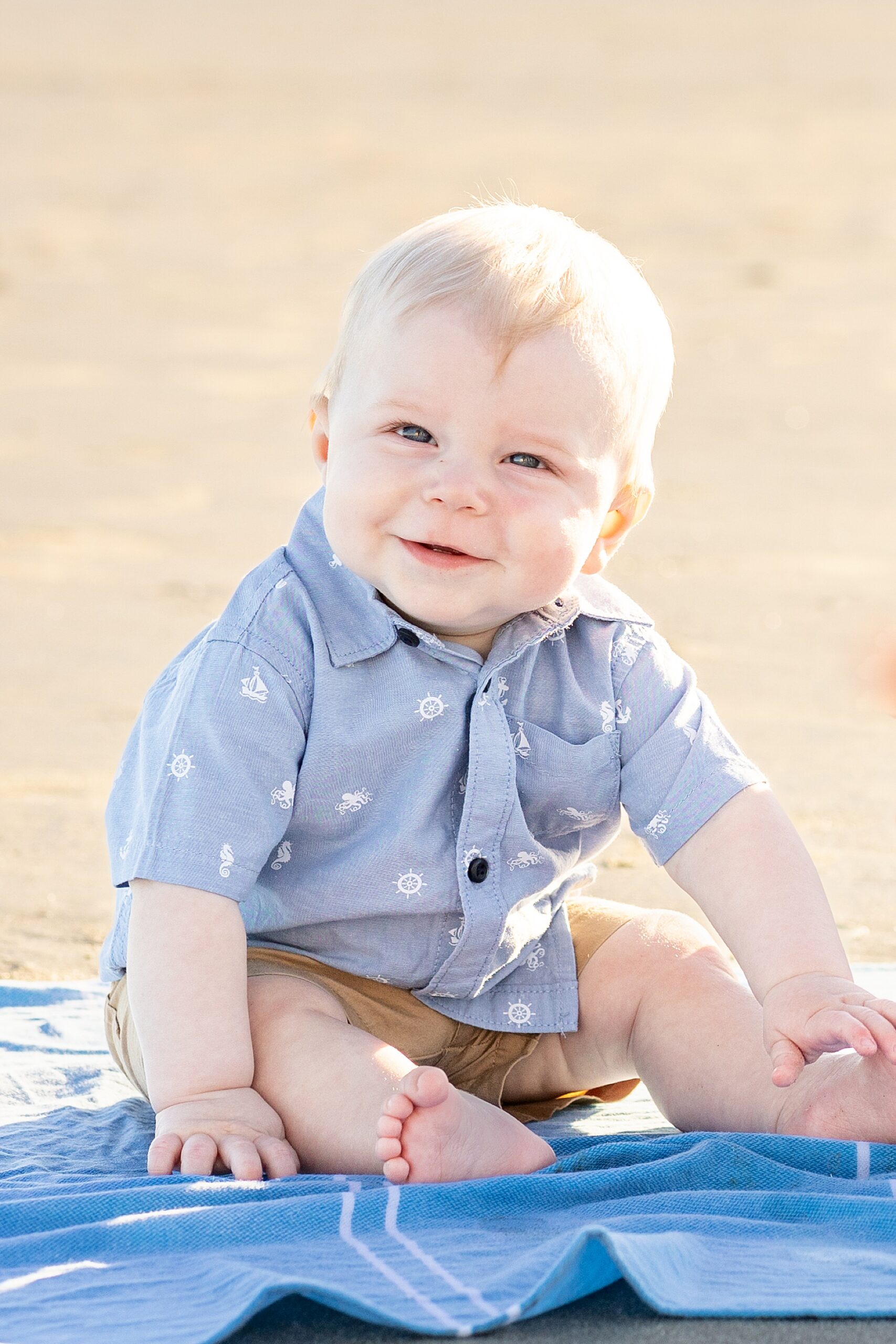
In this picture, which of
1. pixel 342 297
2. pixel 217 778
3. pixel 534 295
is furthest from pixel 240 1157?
pixel 342 297

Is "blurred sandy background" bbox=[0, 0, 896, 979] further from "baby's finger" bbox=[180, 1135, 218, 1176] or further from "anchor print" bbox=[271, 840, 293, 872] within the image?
"baby's finger" bbox=[180, 1135, 218, 1176]

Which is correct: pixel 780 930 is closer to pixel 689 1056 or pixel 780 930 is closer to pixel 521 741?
pixel 689 1056

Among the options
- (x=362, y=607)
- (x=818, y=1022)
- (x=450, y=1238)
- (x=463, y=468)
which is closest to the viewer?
(x=450, y=1238)

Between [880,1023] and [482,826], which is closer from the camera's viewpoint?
[880,1023]

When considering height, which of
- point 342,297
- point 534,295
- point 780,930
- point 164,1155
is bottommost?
point 164,1155

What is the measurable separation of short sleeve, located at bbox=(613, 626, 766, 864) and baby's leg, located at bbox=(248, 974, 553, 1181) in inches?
14.7

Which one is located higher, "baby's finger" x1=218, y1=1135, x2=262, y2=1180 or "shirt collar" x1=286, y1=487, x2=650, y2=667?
"shirt collar" x1=286, y1=487, x2=650, y2=667

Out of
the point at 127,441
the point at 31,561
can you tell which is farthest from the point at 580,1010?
the point at 127,441

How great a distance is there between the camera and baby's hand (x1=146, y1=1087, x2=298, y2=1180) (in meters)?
1.73

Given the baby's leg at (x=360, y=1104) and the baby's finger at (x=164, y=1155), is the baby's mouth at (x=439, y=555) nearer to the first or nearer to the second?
the baby's leg at (x=360, y=1104)

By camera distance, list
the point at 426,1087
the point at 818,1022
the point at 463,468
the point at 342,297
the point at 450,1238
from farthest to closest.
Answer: the point at 342,297, the point at 463,468, the point at 818,1022, the point at 426,1087, the point at 450,1238

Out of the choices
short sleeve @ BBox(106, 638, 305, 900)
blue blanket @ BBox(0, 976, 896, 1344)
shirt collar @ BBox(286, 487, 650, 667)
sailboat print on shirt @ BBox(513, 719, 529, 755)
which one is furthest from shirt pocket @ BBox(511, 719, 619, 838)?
blue blanket @ BBox(0, 976, 896, 1344)

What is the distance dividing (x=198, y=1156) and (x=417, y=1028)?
1.14ft

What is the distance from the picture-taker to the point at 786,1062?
1761 millimetres
